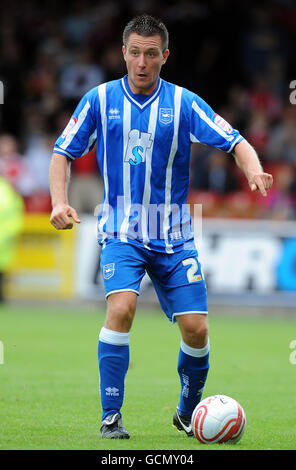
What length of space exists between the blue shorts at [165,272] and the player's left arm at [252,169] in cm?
68

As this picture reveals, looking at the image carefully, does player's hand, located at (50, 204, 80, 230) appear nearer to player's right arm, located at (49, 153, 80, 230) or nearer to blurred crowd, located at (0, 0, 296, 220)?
player's right arm, located at (49, 153, 80, 230)

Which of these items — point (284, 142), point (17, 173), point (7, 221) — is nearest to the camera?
point (7, 221)

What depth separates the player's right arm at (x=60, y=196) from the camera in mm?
5527

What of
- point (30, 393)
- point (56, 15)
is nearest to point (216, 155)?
point (56, 15)

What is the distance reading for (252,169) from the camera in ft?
18.6

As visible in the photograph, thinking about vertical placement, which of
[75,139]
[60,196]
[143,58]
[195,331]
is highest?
[143,58]

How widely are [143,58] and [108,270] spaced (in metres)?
1.32

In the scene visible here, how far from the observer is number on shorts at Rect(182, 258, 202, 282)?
5.94m

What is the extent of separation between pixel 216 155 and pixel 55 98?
4061 millimetres

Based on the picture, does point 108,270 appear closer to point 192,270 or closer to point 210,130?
point 192,270

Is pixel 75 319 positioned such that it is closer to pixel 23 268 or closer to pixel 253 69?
pixel 23 268

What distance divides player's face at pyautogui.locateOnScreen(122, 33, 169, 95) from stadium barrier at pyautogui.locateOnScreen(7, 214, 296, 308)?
8.21 m

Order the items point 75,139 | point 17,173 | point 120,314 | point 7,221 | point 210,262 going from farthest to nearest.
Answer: point 17,173, point 7,221, point 210,262, point 75,139, point 120,314

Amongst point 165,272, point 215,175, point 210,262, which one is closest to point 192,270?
point 165,272
